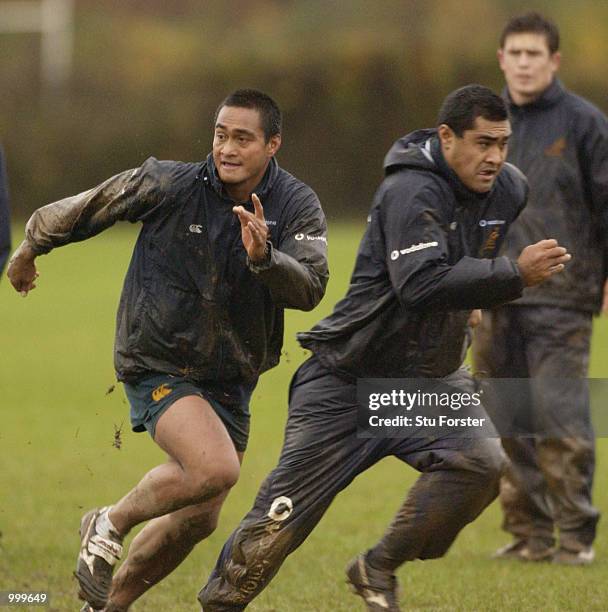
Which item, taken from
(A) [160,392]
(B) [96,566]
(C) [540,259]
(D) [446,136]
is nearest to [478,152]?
(D) [446,136]

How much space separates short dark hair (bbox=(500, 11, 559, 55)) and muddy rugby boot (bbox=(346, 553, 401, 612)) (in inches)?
131

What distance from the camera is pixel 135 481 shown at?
9633 millimetres

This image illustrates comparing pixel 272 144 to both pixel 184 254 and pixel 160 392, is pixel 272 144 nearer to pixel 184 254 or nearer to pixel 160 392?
pixel 184 254

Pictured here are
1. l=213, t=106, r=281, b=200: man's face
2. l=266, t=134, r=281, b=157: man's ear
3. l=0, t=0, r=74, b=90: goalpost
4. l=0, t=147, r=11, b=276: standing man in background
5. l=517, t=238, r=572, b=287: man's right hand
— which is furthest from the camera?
l=0, t=0, r=74, b=90: goalpost

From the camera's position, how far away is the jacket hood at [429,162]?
19.1 ft

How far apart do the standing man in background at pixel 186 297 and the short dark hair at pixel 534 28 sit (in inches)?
93.6

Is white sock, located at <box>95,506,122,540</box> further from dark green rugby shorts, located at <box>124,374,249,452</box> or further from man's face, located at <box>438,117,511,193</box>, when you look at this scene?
man's face, located at <box>438,117,511,193</box>

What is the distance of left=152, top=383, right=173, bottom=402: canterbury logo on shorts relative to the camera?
5941 millimetres

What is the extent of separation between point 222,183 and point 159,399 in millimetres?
911

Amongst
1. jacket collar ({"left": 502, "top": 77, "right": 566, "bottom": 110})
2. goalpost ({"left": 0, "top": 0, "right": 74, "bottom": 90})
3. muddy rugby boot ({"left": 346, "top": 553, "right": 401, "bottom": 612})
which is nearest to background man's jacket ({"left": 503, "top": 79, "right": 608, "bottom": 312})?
jacket collar ({"left": 502, "top": 77, "right": 566, "bottom": 110})

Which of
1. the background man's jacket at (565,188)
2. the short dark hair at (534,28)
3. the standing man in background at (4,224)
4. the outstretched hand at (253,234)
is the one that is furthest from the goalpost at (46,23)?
the outstretched hand at (253,234)

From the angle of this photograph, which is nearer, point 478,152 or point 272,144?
point 478,152

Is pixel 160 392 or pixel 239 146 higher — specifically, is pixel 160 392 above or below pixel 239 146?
below

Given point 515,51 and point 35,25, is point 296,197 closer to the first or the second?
point 515,51
